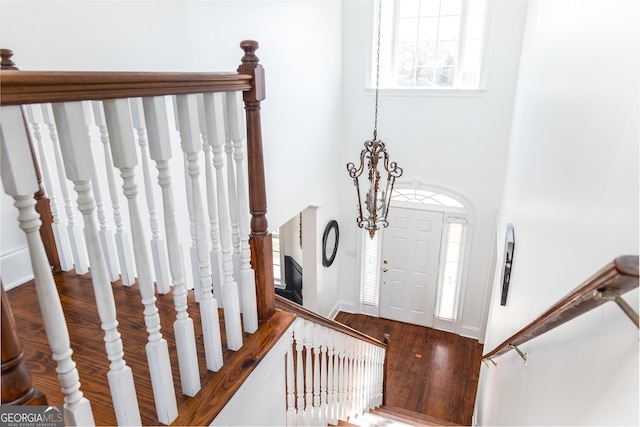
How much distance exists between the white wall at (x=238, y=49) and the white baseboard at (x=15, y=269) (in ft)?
0.12

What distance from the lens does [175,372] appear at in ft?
4.81

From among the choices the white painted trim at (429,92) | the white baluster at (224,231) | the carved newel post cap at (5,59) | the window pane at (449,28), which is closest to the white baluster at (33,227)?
the white baluster at (224,231)

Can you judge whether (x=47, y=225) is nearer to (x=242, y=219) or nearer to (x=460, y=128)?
(x=242, y=219)

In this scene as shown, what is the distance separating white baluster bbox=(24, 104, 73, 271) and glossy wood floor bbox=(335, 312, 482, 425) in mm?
4075

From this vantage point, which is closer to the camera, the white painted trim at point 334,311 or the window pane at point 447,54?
the window pane at point 447,54

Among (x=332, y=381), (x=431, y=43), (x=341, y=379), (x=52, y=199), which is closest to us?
(x=52, y=199)

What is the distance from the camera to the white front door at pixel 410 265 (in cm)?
598

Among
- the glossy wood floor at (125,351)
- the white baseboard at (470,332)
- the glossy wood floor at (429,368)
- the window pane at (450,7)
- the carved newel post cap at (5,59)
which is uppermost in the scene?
the window pane at (450,7)

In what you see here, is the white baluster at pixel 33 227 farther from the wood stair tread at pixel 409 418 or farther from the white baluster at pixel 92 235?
the wood stair tread at pixel 409 418

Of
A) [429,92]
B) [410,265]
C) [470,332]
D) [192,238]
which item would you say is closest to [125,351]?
[192,238]

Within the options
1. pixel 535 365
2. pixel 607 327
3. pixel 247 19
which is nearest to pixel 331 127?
pixel 247 19

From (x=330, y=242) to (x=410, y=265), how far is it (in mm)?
1258

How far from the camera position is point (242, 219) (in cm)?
159

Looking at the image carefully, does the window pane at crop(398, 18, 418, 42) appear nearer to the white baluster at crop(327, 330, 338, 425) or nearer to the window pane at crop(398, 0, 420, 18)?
the window pane at crop(398, 0, 420, 18)
